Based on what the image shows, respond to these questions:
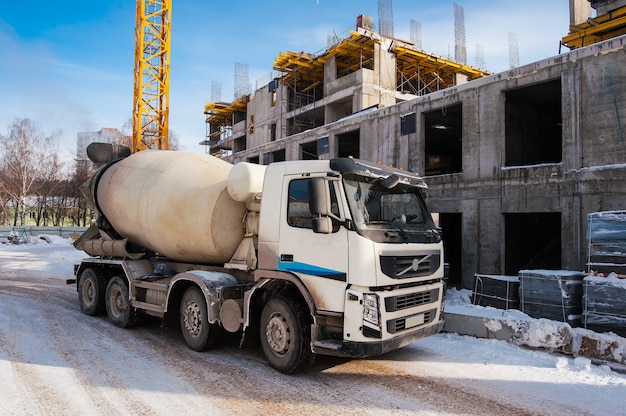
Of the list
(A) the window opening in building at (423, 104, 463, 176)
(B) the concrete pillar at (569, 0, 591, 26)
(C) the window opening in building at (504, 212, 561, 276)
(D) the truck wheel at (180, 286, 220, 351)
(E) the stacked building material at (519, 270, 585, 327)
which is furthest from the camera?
(B) the concrete pillar at (569, 0, 591, 26)

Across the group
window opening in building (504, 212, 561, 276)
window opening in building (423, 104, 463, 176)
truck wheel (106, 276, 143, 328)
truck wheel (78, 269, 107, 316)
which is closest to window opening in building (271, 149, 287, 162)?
Result: window opening in building (423, 104, 463, 176)

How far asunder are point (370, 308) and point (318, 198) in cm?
148

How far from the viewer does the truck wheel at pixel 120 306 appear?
8242 mm

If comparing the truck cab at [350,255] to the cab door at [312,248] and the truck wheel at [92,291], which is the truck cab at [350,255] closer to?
the cab door at [312,248]

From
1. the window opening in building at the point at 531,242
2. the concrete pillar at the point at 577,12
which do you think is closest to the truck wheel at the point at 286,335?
the window opening in building at the point at 531,242

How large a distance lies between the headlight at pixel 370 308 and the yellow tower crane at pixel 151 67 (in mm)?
28885

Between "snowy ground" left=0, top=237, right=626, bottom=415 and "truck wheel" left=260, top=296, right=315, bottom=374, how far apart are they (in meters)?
0.21

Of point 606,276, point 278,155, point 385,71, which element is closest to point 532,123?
point 606,276

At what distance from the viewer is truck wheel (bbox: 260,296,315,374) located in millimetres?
5539

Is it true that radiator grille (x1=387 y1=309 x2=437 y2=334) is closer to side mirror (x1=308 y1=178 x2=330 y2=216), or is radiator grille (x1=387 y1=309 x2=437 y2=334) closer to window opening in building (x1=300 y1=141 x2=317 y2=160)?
side mirror (x1=308 y1=178 x2=330 y2=216)

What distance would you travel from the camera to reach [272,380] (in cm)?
551

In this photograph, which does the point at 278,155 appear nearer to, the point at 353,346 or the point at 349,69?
the point at 349,69

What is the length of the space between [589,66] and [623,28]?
464 inches

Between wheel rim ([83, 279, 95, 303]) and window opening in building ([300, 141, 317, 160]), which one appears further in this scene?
window opening in building ([300, 141, 317, 160])
